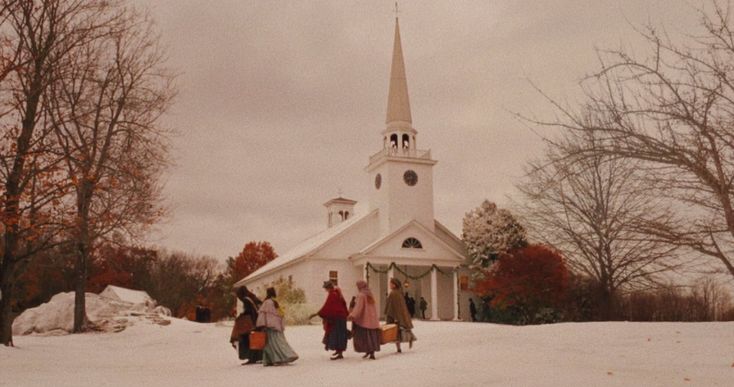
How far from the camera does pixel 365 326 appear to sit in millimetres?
14758

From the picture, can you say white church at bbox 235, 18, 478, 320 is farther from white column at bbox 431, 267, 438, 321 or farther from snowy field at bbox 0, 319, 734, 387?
snowy field at bbox 0, 319, 734, 387

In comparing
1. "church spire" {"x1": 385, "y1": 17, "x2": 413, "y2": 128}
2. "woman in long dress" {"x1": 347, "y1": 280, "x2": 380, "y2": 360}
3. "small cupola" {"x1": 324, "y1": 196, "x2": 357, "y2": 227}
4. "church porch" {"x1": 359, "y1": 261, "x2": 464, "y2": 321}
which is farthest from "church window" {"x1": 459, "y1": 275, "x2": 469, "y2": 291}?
"woman in long dress" {"x1": 347, "y1": 280, "x2": 380, "y2": 360}

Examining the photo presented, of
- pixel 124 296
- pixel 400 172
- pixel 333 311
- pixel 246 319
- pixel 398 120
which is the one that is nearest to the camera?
pixel 246 319

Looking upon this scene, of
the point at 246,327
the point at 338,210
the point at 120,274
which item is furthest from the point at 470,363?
the point at 120,274

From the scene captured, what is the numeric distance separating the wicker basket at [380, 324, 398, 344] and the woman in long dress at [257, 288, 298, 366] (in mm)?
1961

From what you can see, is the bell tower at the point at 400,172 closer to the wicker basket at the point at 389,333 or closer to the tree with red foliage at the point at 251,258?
the wicker basket at the point at 389,333

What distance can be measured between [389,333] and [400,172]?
26.8m

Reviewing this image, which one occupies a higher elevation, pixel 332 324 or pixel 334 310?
pixel 334 310

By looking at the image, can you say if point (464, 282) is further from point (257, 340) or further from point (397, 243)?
point (257, 340)

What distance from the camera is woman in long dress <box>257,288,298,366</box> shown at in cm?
1438

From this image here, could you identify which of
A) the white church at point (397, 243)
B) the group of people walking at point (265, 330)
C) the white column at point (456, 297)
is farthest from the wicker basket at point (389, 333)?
the white column at point (456, 297)

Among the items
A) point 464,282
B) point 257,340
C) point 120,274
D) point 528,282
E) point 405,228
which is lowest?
point 257,340

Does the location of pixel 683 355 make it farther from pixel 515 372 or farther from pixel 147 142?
pixel 147 142

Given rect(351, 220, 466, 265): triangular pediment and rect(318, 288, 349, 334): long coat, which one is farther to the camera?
rect(351, 220, 466, 265): triangular pediment
